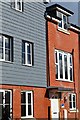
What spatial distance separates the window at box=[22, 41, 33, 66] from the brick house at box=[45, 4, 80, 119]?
6.25ft

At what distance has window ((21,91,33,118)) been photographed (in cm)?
1992

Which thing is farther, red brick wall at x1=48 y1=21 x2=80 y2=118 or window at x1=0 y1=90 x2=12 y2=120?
red brick wall at x1=48 y1=21 x2=80 y2=118

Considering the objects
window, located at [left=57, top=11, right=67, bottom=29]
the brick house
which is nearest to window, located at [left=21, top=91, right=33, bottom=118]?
the brick house

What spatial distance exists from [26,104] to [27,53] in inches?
121

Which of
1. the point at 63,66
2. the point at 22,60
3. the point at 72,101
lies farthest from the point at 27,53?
the point at 72,101

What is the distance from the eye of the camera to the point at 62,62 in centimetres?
2466

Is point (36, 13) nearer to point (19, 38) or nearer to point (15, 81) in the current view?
point (19, 38)

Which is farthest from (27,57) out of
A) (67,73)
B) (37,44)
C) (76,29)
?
(76,29)

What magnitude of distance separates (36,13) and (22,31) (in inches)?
77.9

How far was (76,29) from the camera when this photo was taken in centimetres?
2709

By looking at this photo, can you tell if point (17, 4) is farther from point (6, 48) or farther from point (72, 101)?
point (72, 101)

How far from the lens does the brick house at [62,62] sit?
75.0 ft

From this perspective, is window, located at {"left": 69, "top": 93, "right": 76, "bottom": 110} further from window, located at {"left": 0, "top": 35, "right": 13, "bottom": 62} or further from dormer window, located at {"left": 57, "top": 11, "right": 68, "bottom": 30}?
window, located at {"left": 0, "top": 35, "right": 13, "bottom": 62}

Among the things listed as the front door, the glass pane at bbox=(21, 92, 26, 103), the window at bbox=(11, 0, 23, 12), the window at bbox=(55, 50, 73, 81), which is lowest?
the front door
